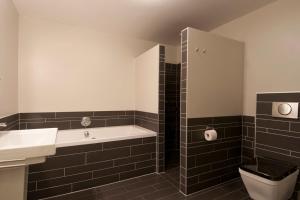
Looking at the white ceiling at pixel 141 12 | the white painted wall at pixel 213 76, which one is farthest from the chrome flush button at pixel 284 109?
the white ceiling at pixel 141 12

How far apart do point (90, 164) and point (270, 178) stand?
1.93m

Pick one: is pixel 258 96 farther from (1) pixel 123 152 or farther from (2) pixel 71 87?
(2) pixel 71 87

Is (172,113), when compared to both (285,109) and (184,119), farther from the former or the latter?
(285,109)

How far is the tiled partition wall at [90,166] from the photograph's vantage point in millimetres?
1887

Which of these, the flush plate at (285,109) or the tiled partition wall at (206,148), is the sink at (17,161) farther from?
the flush plate at (285,109)

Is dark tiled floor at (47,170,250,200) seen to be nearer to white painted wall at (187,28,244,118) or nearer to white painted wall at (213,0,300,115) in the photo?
white painted wall at (187,28,244,118)

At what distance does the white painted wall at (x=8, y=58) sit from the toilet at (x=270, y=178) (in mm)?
2567

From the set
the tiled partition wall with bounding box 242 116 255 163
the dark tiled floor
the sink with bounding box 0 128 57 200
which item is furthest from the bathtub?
the tiled partition wall with bounding box 242 116 255 163

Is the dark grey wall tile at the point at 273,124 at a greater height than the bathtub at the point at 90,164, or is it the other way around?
the dark grey wall tile at the point at 273,124

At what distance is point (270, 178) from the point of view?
149 centimetres

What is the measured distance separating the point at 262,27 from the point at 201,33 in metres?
0.89

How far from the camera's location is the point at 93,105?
2.95 metres

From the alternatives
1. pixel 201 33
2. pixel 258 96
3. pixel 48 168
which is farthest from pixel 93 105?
pixel 258 96

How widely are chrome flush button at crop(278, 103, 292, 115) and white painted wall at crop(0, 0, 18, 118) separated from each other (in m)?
2.97
